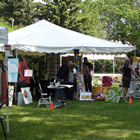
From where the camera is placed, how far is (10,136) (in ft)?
17.0

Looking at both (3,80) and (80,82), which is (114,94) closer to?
(80,82)

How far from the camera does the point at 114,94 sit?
9656mm

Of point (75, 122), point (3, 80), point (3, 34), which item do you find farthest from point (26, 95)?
point (3, 34)

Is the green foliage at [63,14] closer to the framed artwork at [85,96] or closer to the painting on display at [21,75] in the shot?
the framed artwork at [85,96]

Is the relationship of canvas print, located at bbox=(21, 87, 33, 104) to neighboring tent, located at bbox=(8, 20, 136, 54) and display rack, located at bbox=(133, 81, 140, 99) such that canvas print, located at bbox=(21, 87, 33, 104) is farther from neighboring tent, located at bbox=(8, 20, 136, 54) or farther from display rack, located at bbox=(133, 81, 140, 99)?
display rack, located at bbox=(133, 81, 140, 99)

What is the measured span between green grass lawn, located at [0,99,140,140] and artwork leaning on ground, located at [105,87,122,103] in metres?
0.59

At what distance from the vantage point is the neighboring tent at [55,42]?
970cm

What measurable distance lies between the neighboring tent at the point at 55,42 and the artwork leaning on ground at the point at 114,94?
5.63 ft

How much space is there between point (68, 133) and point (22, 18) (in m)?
32.6

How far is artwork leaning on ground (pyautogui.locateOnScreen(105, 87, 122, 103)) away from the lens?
9553mm

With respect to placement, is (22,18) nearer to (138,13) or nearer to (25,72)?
(138,13)

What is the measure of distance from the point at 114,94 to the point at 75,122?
358 centimetres

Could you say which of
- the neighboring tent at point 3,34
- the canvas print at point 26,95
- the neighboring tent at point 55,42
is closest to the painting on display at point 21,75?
the canvas print at point 26,95

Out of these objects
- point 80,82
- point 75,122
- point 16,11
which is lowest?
point 75,122
